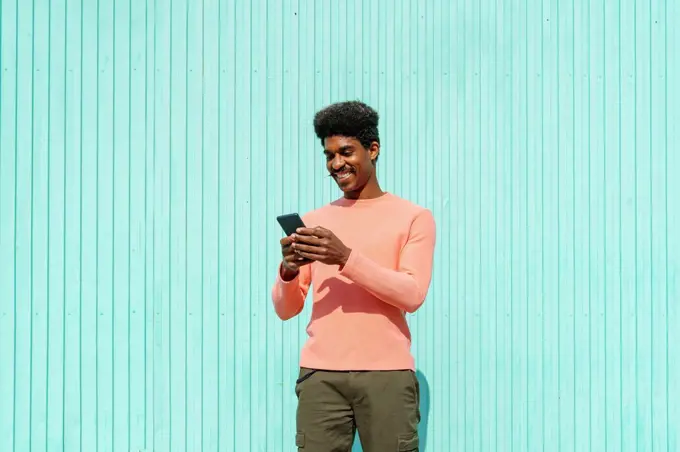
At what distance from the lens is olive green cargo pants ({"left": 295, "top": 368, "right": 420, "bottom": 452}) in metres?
1.85

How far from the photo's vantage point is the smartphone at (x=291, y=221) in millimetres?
1802

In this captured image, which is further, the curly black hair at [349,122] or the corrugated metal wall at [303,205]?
the corrugated metal wall at [303,205]

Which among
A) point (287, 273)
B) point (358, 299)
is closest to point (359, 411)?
point (358, 299)

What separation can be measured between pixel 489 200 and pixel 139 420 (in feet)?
5.31

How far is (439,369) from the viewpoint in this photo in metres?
2.77

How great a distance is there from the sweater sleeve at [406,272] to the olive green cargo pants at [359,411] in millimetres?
217

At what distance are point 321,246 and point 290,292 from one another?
0.79ft

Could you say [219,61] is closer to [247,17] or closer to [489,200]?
[247,17]

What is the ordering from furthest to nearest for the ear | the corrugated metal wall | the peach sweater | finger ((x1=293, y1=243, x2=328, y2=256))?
the corrugated metal wall
the ear
the peach sweater
finger ((x1=293, y1=243, x2=328, y2=256))

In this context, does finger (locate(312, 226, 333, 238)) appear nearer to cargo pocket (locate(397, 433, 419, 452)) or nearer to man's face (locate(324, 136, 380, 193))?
man's face (locate(324, 136, 380, 193))

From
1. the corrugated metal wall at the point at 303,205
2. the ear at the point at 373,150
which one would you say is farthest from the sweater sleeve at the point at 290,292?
the corrugated metal wall at the point at 303,205

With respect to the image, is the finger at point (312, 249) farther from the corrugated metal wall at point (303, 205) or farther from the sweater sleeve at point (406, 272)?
the corrugated metal wall at point (303, 205)

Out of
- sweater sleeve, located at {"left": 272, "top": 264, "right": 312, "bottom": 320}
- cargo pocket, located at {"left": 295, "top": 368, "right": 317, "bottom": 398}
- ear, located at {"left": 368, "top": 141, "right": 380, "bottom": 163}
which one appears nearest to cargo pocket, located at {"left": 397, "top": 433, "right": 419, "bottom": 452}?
cargo pocket, located at {"left": 295, "top": 368, "right": 317, "bottom": 398}

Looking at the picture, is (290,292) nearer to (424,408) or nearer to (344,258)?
(344,258)
